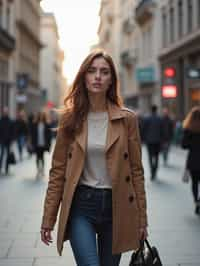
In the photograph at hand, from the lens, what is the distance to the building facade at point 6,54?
40.9m

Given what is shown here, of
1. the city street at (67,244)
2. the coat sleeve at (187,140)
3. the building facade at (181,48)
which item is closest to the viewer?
the city street at (67,244)

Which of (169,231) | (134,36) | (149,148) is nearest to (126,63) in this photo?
(134,36)

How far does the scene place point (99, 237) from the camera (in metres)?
3.69

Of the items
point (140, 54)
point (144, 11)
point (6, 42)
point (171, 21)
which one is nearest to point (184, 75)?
point (171, 21)

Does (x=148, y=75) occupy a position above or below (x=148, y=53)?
below

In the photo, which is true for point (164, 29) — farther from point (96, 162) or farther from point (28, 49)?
point (96, 162)

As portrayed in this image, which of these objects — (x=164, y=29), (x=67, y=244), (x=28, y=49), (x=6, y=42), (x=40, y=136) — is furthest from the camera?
(x=28, y=49)

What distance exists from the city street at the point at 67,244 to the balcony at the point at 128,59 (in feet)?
130

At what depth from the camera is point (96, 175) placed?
11.7ft

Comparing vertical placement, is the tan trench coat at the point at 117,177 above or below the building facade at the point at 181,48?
below

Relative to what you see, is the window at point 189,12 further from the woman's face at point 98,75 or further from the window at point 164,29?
the woman's face at point 98,75

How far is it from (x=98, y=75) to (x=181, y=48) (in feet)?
97.9

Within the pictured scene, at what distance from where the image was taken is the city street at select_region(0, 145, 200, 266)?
637 centimetres

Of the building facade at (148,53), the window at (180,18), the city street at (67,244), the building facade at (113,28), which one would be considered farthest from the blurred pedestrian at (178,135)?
the building facade at (113,28)
